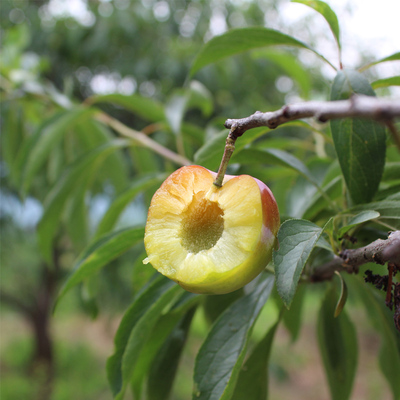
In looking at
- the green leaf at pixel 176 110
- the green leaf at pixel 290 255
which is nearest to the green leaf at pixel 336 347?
the green leaf at pixel 290 255

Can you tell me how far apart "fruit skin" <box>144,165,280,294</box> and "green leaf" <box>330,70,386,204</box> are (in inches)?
4.7

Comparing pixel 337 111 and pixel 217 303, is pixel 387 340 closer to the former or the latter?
pixel 217 303

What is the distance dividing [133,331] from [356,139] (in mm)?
273

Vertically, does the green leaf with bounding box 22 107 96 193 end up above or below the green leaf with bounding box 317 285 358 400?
above

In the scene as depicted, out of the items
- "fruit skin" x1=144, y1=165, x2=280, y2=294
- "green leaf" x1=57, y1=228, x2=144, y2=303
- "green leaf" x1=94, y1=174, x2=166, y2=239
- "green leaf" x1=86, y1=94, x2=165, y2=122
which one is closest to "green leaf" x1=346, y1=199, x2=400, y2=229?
"fruit skin" x1=144, y1=165, x2=280, y2=294

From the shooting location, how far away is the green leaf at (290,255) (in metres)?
0.24

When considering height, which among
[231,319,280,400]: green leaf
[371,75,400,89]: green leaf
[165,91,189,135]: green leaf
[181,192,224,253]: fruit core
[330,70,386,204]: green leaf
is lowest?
[231,319,280,400]: green leaf

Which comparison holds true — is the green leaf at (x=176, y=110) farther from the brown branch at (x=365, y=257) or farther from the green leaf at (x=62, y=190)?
the brown branch at (x=365, y=257)

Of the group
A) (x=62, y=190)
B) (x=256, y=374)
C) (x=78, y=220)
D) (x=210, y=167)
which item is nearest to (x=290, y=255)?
(x=210, y=167)

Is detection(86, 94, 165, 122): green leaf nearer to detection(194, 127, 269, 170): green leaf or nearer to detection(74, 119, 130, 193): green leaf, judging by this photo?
detection(74, 119, 130, 193): green leaf

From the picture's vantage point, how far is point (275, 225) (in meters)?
0.26

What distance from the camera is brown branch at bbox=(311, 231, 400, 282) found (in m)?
0.23

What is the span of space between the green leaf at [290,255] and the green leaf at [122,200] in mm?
342

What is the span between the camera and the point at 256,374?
437 mm
